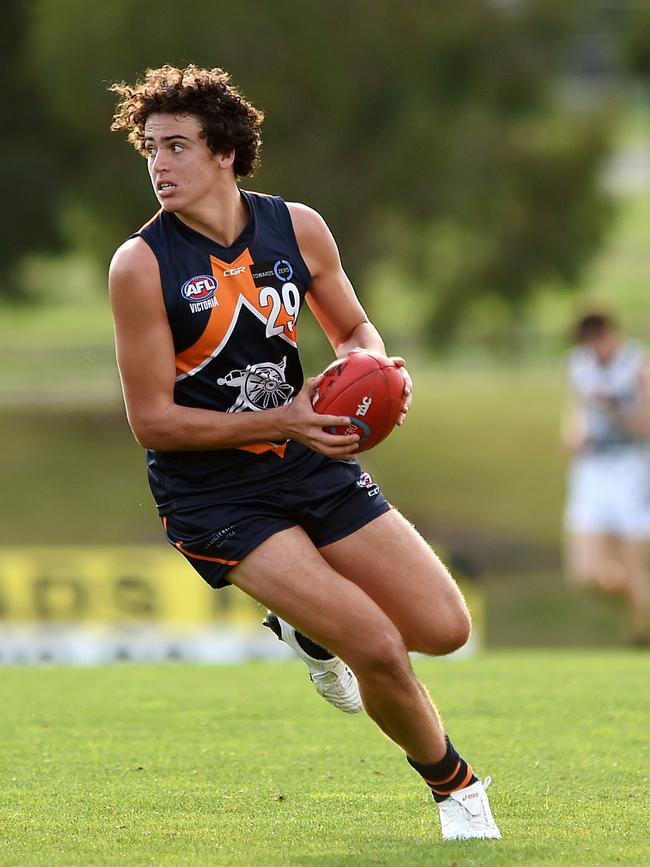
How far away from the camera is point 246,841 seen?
197 inches

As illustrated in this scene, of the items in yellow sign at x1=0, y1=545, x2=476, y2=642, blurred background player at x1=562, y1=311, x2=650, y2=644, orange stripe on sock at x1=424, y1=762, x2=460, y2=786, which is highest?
orange stripe on sock at x1=424, y1=762, x2=460, y2=786

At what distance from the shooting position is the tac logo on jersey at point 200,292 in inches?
201

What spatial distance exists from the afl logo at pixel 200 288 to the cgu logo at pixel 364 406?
23.3 inches

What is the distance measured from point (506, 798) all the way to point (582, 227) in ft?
71.8

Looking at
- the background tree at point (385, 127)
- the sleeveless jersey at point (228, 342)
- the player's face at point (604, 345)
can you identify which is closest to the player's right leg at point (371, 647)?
the sleeveless jersey at point (228, 342)

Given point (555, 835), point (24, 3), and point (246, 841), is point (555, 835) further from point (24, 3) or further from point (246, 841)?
point (24, 3)

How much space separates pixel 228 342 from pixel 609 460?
7762 mm

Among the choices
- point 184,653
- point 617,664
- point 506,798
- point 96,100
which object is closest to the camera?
point 506,798

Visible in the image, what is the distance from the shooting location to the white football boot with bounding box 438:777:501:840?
5020 mm

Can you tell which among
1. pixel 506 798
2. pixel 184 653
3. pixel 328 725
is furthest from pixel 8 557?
pixel 506 798

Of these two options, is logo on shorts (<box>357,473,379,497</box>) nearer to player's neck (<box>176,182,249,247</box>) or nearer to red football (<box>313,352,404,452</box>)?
red football (<box>313,352,404,452</box>)

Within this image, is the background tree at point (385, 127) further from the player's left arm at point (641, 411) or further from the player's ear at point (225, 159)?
the player's ear at point (225, 159)

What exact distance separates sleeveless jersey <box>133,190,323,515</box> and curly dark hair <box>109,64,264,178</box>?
0.94 ft

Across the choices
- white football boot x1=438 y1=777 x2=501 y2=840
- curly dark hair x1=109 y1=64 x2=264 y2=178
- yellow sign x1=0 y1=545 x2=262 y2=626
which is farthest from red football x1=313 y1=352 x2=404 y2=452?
yellow sign x1=0 y1=545 x2=262 y2=626
